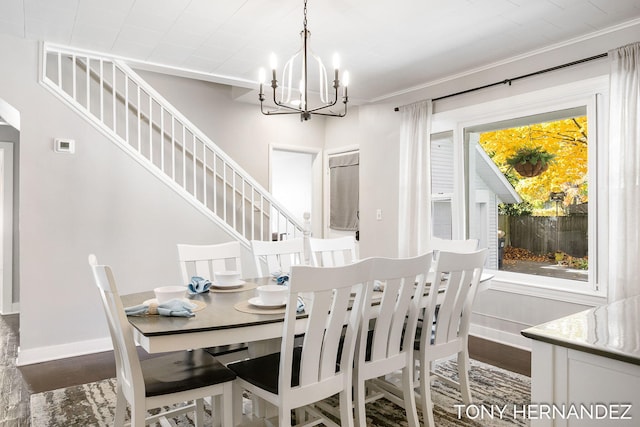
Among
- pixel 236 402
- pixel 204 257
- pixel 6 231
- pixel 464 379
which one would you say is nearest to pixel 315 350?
pixel 236 402

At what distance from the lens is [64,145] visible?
138 inches

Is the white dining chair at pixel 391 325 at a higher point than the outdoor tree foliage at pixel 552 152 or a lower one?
lower

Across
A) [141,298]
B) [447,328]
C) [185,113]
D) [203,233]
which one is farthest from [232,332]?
[185,113]

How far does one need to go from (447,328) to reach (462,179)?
7.41 ft

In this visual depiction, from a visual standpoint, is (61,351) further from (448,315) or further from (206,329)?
(448,315)

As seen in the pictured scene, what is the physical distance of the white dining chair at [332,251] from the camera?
3232mm

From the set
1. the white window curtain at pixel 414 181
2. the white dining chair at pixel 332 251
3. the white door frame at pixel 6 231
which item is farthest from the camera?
the white door frame at pixel 6 231

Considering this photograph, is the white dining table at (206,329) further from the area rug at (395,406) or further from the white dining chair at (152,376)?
the area rug at (395,406)

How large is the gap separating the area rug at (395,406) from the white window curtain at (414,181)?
170 centimetres

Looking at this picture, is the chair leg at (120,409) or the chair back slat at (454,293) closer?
the chair leg at (120,409)

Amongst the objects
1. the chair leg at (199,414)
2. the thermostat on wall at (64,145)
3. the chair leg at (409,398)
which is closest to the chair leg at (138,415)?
the chair leg at (199,414)

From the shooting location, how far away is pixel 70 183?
354cm

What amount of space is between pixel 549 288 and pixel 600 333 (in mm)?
2647

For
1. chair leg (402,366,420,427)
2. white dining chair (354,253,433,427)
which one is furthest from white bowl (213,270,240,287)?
chair leg (402,366,420,427)
